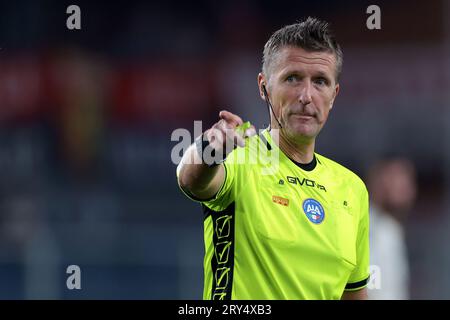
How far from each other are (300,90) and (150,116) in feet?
34.6

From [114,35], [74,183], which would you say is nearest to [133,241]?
[74,183]

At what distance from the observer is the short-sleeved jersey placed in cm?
350

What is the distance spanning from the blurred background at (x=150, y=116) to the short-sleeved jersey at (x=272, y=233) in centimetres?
649

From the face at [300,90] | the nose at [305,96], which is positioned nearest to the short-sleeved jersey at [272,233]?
the face at [300,90]

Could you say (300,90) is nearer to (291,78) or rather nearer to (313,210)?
(291,78)

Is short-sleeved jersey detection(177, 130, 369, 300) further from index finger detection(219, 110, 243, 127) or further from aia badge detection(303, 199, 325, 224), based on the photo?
index finger detection(219, 110, 243, 127)

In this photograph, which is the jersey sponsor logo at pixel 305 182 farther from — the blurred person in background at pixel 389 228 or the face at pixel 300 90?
the blurred person in background at pixel 389 228

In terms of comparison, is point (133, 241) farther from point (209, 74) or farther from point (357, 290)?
point (357, 290)

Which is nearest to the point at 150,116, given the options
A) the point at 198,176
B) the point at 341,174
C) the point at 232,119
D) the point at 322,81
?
the point at 341,174

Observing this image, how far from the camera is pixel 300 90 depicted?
375cm

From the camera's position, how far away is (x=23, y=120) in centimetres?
1394

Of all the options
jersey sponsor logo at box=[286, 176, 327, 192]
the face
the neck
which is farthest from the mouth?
jersey sponsor logo at box=[286, 176, 327, 192]

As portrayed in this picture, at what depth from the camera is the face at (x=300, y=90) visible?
3744 mm

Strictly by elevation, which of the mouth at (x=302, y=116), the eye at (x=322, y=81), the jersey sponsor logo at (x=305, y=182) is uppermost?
the eye at (x=322, y=81)
